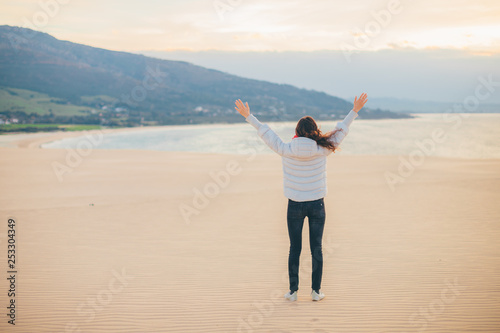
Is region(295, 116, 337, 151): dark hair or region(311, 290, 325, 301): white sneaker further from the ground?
region(295, 116, 337, 151): dark hair

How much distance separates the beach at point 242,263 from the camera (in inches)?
185

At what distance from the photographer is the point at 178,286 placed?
5754mm

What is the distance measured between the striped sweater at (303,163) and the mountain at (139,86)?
9763 cm

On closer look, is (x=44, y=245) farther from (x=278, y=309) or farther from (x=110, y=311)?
(x=278, y=309)

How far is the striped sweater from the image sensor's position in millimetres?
4402

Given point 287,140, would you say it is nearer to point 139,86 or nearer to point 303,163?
point 303,163

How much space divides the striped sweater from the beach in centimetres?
145

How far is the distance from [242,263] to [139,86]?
440 feet

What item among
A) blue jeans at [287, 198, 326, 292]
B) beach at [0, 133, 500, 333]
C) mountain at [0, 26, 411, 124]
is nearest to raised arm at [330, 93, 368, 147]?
blue jeans at [287, 198, 326, 292]

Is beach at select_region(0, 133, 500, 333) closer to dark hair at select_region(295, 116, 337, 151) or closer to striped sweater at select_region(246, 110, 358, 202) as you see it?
striped sweater at select_region(246, 110, 358, 202)

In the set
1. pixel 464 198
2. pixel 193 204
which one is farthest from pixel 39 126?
pixel 464 198

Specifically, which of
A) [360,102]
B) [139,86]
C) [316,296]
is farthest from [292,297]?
[139,86]

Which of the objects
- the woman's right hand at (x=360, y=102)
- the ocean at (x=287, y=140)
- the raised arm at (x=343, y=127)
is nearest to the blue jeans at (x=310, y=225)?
the raised arm at (x=343, y=127)

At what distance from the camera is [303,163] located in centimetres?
450
